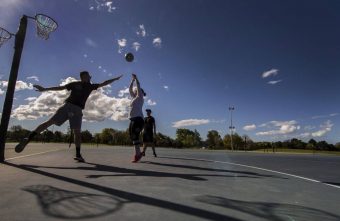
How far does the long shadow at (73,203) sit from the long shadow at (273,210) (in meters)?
1.04

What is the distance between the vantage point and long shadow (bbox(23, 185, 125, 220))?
3.24 metres

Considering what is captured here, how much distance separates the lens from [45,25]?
10.8m

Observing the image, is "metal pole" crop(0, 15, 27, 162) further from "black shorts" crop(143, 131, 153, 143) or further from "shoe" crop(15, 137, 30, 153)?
"black shorts" crop(143, 131, 153, 143)

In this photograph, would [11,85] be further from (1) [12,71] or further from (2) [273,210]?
(2) [273,210]

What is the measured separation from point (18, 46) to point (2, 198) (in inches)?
250

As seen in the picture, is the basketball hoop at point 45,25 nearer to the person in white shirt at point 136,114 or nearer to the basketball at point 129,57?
the basketball at point 129,57

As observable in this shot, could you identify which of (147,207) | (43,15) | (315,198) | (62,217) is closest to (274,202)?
(315,198)

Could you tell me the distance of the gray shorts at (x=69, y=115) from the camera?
790cm

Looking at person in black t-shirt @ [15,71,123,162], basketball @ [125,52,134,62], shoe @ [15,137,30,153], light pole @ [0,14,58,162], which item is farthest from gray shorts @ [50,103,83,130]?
basketball @ [125,52,134,62]

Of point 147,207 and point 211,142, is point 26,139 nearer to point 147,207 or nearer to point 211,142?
point 147,207

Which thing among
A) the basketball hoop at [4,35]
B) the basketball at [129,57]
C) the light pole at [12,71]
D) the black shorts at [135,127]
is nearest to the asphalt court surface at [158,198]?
the light pole at [12,71]

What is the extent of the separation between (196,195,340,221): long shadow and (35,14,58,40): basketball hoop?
8459 millimetres

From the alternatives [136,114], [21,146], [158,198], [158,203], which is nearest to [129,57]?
[136,114]

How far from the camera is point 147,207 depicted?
359cm
